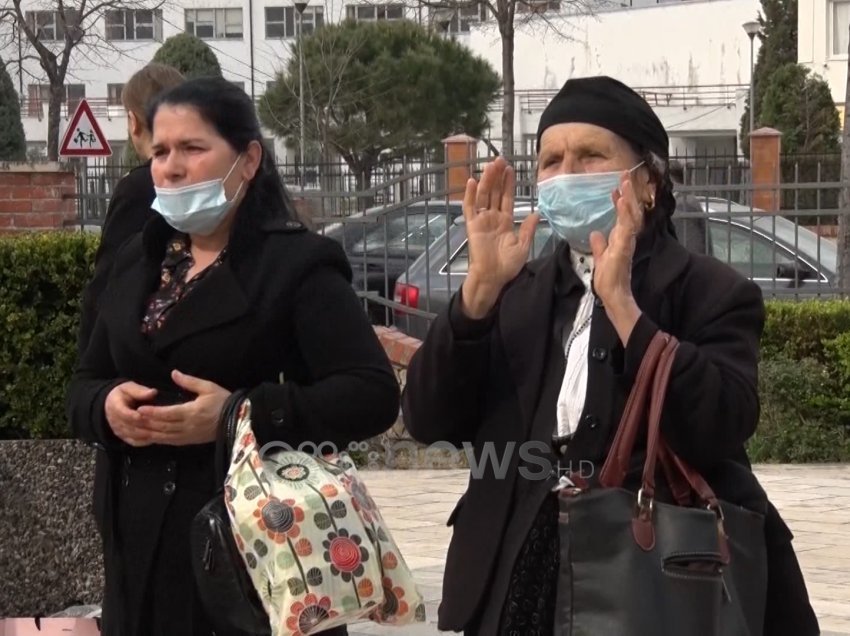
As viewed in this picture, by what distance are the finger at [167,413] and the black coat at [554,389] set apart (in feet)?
1.66

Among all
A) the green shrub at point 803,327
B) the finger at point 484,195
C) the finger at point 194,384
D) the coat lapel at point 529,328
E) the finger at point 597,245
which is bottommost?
the green shrub at point 803,327

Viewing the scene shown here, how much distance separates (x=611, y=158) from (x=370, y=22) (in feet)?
146

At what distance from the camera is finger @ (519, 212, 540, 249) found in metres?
3.19

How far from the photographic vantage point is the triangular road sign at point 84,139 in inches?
842

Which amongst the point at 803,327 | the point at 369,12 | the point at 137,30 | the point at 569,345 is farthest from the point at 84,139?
the point at 137,30

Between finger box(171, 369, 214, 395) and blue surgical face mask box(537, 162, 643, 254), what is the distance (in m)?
0.85

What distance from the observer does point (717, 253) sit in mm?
10984

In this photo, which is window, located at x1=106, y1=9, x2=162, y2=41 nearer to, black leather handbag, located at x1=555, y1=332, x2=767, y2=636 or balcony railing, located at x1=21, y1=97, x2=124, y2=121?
balcony railing, located at x1=21, y1=97, x2=124, y2=121

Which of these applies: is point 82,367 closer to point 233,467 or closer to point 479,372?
point 233,467

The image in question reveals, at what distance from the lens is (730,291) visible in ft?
10.3

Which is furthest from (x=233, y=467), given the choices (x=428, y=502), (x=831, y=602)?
(x=428, y=502)

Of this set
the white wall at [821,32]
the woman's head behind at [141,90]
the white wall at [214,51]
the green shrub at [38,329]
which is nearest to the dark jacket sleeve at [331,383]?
the woman's head behind at [141,90]

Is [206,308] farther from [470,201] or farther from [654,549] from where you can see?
[654,549]

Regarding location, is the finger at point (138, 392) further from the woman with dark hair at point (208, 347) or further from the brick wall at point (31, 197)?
the brick wall at point (31, 197)
